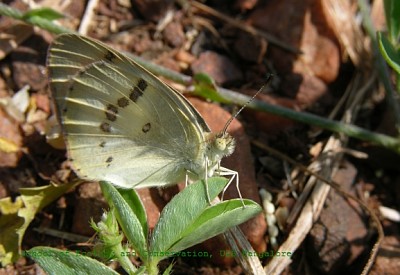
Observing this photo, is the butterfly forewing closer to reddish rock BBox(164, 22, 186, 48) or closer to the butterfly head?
the butterfly head

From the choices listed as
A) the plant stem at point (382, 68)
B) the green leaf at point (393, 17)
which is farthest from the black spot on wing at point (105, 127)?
the plant stem at point (382, 68)

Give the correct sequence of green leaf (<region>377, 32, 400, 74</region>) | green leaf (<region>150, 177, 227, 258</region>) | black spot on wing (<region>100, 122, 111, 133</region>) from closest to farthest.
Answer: green leaf (<region>150, 177, 227, 258</region>)
green leaf (<region>377, 32, 400, 74</region>)
black spot on wing (<region>100, 122, 111, 133</region>)

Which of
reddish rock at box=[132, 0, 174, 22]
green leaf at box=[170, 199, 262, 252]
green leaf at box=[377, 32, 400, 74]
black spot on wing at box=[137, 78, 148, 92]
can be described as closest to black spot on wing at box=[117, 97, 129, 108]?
black spot on wing at box=[137, 78, 148, 92]

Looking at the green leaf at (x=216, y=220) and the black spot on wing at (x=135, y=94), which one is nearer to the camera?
the green leaf at (x=216, y=220)

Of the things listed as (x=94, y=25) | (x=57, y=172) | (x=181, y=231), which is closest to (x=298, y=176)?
(x=181, y=231)

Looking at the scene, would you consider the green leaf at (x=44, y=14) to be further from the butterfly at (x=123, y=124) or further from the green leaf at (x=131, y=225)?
the green leaf at (x=131, y=225)

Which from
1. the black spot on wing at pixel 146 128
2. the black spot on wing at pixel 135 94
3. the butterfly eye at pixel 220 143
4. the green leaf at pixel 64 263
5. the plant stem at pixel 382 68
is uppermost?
the plant stem at pixel 382 68

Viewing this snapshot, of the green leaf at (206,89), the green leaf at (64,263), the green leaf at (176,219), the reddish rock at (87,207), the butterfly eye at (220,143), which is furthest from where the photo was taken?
the green leaf at (206,89)

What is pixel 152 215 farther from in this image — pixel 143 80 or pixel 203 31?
pixel 203 31
